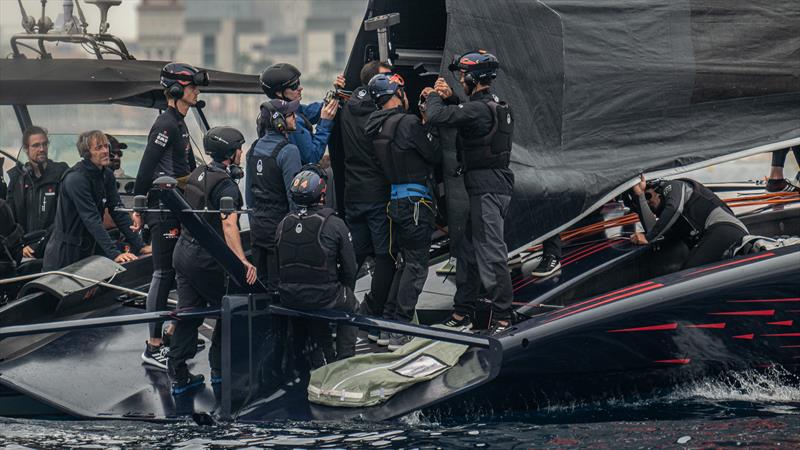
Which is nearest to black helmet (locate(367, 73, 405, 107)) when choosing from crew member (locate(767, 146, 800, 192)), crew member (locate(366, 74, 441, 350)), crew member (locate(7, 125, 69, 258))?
crew member (locate(366, 74, 441, 350))

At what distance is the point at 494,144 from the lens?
7.61 metres

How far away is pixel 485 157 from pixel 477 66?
0.55 meters

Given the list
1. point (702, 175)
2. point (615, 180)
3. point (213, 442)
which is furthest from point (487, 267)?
point (702, 175)

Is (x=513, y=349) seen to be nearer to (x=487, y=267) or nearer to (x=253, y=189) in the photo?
(x=487, y=267)

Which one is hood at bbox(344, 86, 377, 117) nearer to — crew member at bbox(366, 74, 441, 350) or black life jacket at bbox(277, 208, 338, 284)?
crew member at bbox(366, 74, 441, 350)

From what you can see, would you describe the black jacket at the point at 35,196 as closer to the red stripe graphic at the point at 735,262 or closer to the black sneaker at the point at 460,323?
the black sneaker at the point at 460,323

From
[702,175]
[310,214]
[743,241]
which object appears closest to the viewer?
[310,214]

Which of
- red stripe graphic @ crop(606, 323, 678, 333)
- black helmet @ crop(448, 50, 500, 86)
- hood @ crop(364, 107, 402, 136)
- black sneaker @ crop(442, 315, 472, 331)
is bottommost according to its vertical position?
black sneaker @ crop(442, 315, 472, 331)

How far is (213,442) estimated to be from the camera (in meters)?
6.63

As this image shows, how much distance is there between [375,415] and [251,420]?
2.24 ft

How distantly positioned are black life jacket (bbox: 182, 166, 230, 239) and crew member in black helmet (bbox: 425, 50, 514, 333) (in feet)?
4.29

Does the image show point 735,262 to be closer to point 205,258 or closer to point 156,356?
point 205,258

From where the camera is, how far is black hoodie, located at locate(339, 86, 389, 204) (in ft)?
26.1

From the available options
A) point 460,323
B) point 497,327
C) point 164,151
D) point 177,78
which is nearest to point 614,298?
point 497,327
